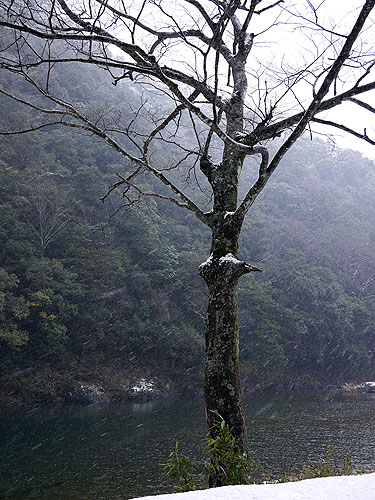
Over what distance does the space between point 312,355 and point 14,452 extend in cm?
1677

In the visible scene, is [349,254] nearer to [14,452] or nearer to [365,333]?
[365,333]

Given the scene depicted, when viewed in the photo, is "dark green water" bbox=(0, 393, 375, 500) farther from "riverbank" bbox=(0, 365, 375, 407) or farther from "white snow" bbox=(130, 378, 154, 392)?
"white snow" bbox=(130, 378, 154, 392)

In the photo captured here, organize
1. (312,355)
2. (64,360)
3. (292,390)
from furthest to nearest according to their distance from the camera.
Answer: (312,355) → (292,390) → (64,360)

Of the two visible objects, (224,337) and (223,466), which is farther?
(224,337)

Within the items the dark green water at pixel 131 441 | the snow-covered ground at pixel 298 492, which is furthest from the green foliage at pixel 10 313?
the snow-covered ground at pixel 298 492

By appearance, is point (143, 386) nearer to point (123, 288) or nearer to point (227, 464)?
point (123, 288)

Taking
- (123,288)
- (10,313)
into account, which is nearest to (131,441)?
(10,313)

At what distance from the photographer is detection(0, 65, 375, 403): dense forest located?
46.7ft

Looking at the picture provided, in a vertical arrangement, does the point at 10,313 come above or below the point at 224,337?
below

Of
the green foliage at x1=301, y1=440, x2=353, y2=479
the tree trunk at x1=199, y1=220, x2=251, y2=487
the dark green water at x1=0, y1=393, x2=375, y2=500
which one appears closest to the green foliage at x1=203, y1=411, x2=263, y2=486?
the tree trunk at x1=199, y1=220, x2=251, y2=487

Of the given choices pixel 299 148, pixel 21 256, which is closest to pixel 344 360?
pixel 21 256

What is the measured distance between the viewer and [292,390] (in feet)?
60.8

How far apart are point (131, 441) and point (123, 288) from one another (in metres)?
9.50

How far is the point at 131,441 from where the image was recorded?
29.2 ft
